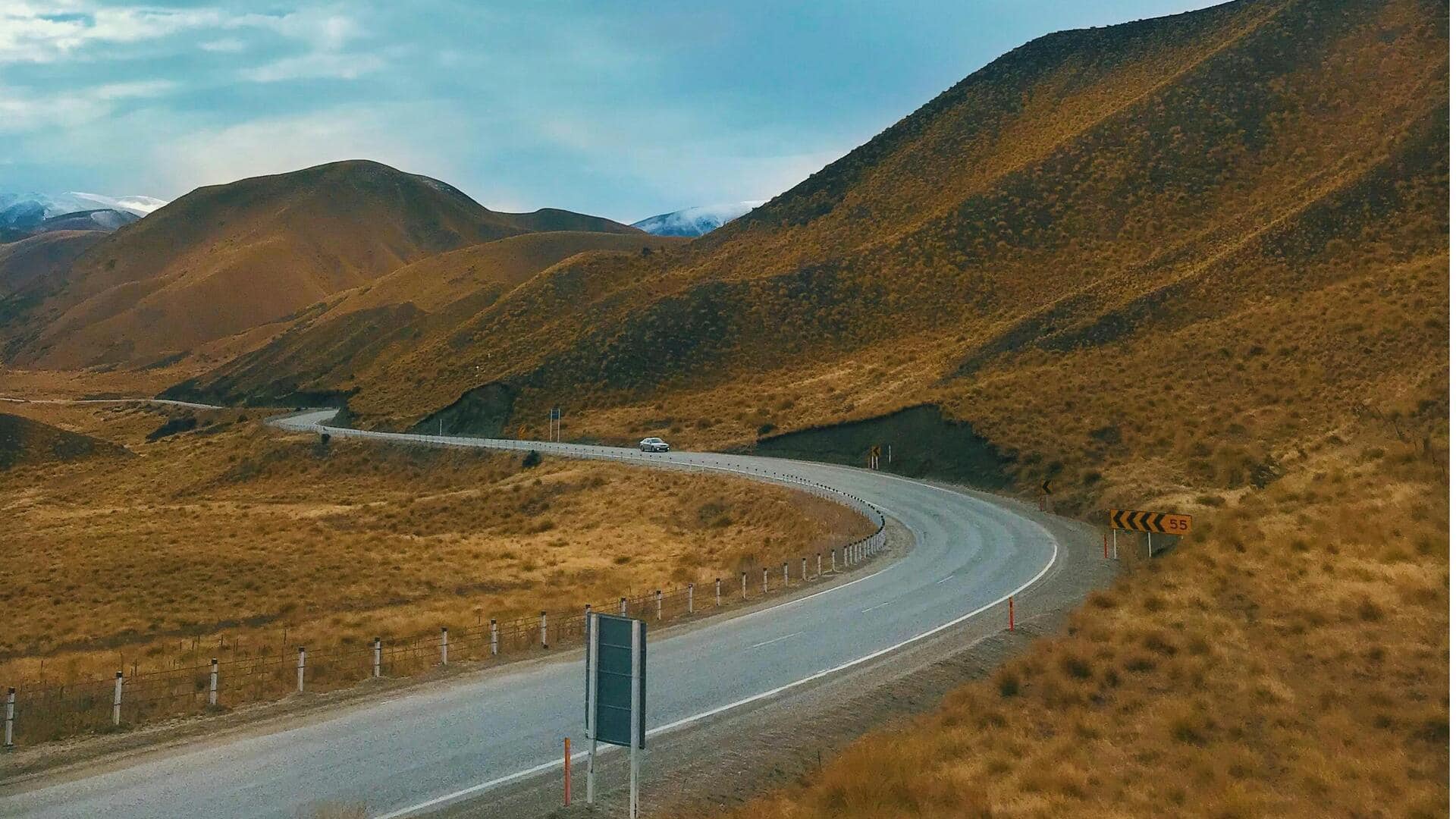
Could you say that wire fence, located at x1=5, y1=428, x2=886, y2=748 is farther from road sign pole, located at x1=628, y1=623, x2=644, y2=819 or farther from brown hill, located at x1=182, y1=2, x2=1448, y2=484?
brown hill, located at x1=182, y1=2, x2=1448, y2=484

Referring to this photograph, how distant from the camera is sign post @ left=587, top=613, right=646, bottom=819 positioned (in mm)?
10125

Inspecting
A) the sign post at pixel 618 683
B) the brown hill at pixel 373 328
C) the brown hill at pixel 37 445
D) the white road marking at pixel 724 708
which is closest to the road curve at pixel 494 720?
the white road marking at pixel 724 708

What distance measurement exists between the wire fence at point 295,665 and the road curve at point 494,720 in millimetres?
1669

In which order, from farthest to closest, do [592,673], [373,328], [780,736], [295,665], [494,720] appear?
Answer: [373,328] → [295,665] → [494,720] → [780,736] → [592,673]

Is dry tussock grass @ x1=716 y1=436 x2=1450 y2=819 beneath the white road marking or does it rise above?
above

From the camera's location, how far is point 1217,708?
13031mm

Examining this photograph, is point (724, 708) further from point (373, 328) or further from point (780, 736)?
point (373, 328)

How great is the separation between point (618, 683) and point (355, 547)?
1341 inches

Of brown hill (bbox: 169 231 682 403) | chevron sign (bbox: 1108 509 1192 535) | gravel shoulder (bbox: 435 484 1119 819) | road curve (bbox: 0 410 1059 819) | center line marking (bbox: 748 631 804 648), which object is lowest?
center line marking (bbox: 748 631 804 648)

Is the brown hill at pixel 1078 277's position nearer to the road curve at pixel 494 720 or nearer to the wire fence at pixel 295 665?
the road curve at pixel 494 720

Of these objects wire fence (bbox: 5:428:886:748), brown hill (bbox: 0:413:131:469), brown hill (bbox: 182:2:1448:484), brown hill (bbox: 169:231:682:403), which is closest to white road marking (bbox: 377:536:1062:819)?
wire fence (bbox: 5:428:886:748)

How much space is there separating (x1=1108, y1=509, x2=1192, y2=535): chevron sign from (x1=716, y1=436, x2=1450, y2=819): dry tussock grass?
4.12 m

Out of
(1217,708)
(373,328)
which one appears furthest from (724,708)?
(373,328)

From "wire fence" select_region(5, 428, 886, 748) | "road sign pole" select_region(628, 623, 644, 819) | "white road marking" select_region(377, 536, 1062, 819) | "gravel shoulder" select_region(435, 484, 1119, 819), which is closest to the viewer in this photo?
"road sign pole" select_region(628, 623, 644, 819)
